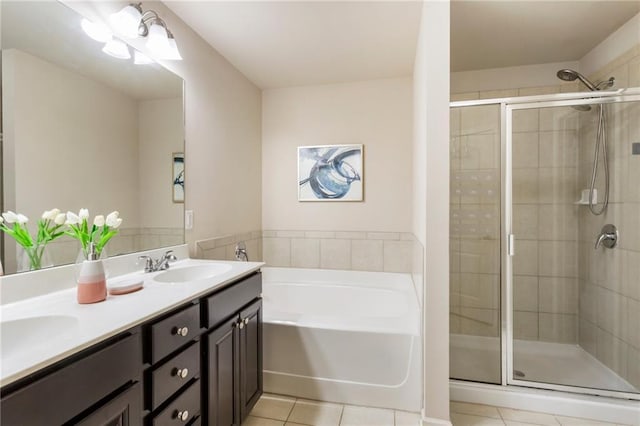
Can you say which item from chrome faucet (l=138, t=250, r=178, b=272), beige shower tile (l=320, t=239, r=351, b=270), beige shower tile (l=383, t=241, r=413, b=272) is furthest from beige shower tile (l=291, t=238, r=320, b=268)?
chrome faucet (l=138, t=250, r=178, b=272)

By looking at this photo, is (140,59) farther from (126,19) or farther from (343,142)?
(343,142)

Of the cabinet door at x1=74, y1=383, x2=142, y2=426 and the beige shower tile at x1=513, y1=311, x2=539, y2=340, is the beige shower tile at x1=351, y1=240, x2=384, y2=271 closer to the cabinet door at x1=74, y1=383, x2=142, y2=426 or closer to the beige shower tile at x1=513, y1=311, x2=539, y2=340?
the beige shower tile at x1=513, y1=311, x2=539, y2=340

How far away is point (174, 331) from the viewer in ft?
3.40

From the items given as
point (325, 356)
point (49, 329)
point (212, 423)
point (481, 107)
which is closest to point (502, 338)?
point (325, 356)

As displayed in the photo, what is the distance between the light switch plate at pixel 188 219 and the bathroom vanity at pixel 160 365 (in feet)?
1.16

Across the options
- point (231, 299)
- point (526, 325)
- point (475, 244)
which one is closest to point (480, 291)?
point (475, 244)

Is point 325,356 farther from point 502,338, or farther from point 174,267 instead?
point 502,338

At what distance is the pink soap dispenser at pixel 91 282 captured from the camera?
1.02 meters

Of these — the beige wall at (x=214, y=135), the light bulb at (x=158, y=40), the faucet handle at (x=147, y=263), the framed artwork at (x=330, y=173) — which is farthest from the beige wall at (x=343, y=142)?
the faucet handle at (x=147, y=263)

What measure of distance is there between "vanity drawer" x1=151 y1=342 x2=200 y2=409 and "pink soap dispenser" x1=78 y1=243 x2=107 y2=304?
1.14ft

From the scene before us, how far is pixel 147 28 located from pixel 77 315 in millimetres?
1527

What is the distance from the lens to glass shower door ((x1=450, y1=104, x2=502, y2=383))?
1970 millimetres

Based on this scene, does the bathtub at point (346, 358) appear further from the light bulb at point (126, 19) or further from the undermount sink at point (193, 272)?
the light bulb at point (126, 19)

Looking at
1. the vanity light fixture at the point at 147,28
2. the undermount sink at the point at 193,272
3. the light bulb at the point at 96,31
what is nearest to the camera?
the light bulb at the point at 96,31
